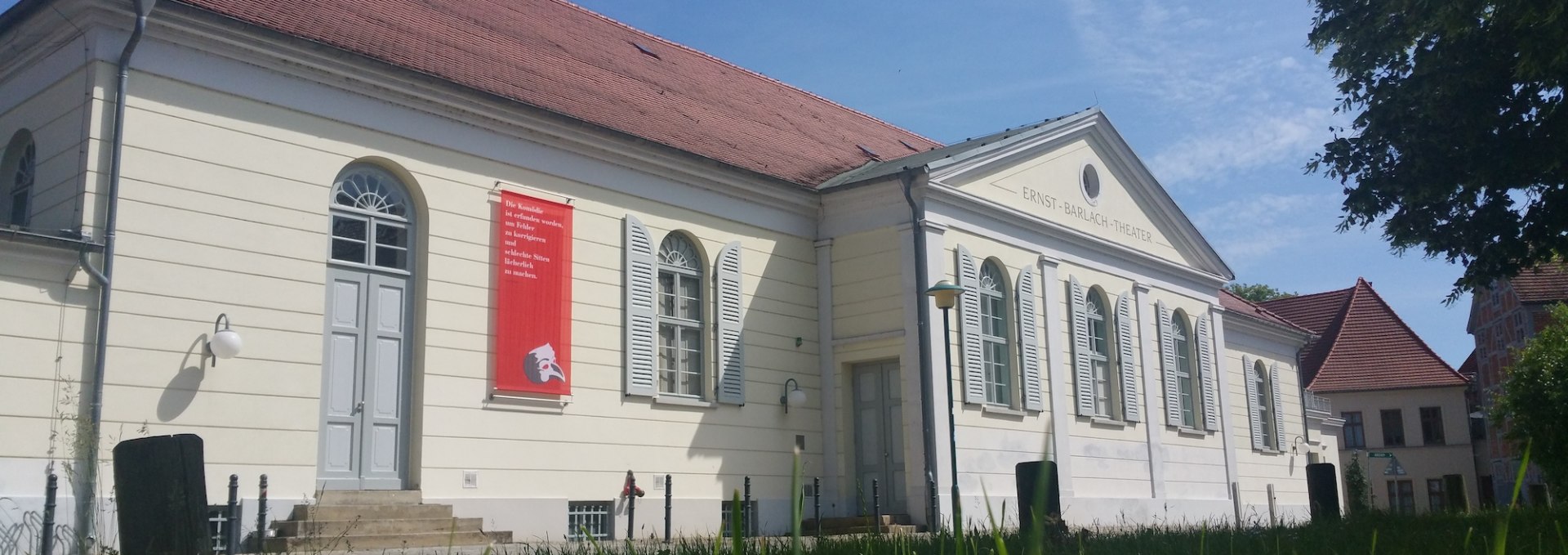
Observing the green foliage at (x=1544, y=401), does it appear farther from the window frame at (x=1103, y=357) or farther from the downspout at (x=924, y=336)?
the downspout at (x=924, y=336)

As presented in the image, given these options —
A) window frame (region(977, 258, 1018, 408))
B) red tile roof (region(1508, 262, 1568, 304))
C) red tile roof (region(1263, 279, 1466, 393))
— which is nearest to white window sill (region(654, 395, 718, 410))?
window frame (region(977, 258, 1018, 408))

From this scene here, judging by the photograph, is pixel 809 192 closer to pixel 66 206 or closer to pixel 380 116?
pixel 380 116

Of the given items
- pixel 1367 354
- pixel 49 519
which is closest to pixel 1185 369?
pixel 49 519

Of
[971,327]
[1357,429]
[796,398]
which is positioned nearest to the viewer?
[796,398]

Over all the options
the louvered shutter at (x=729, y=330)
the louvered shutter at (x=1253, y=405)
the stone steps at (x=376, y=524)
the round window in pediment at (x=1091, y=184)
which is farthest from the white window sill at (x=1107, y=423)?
the stone steps at (x=376, y=524)

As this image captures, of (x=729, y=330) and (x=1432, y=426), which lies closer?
(x=729, y=330)

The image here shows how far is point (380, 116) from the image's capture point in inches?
555

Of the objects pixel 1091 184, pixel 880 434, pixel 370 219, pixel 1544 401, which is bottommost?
pixel 880 434

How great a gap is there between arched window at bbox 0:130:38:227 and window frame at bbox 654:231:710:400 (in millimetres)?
7138

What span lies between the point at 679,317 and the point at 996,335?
541 cm

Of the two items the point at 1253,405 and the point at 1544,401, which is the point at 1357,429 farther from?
the point at 1544,401

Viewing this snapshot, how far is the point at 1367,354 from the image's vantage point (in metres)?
51.6

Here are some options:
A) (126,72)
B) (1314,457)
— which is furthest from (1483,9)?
(1314,457)

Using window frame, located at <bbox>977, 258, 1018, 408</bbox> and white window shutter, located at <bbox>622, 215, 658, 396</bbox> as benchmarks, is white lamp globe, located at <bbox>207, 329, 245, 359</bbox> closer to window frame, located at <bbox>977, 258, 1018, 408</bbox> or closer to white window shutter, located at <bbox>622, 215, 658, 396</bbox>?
white window shutter, located at <bbox>622, 215, 658, 396</bbox>
